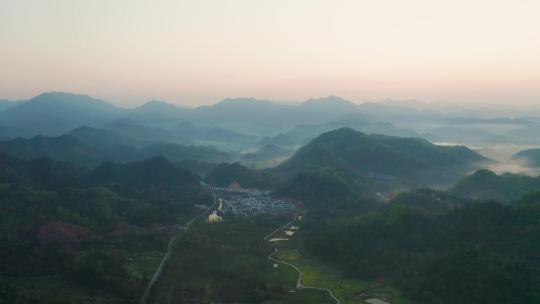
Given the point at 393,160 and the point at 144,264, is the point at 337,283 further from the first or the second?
the point at 393,160

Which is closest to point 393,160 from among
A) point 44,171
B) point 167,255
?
point 167,255

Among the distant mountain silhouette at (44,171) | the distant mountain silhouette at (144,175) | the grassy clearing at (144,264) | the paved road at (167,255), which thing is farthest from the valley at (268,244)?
the distant mountain silhouette at (144,175)

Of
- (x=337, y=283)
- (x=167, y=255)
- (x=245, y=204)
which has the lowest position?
(x=337, y=283)

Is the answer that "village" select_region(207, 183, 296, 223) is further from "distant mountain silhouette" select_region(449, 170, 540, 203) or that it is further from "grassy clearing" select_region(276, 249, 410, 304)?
"distant mountain silhouette" select_region(449, 170, 540, 203)

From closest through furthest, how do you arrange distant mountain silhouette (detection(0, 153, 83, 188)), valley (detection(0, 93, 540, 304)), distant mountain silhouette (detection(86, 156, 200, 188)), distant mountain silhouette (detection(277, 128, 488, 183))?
1. valley (detection(0, 93, 540, 304))
2. distant mountain silhouette (detection(0, 153, 83, 188))
3. distant mountain silhouette (detection(86, 156, 200, 188))
4. distant mountain silhouette (detection(277, 128, 488, 183))

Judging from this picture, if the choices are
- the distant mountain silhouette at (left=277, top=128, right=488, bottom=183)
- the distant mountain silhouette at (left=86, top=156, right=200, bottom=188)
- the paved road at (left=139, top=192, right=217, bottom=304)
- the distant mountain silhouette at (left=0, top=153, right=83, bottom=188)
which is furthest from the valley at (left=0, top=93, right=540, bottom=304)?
the distant mountain silhouette at (left=277, top=128, right=488, bottom=183)

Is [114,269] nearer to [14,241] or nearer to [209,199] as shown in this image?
[14,241]

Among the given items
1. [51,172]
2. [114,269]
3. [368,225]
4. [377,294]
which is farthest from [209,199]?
[377,294]

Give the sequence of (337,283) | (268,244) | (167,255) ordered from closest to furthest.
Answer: (337,283) → (167,255) → (268,244)

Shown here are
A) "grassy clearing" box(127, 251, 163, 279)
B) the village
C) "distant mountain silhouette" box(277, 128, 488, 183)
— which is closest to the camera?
"grassy clearing" box(127, 251, 163, 279)

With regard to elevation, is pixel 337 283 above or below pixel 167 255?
below

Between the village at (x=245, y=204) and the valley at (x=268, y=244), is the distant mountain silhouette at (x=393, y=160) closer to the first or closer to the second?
the village at (x=245, y=204)

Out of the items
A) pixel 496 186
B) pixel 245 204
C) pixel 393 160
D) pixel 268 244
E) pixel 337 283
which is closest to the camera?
pixel 337 283
